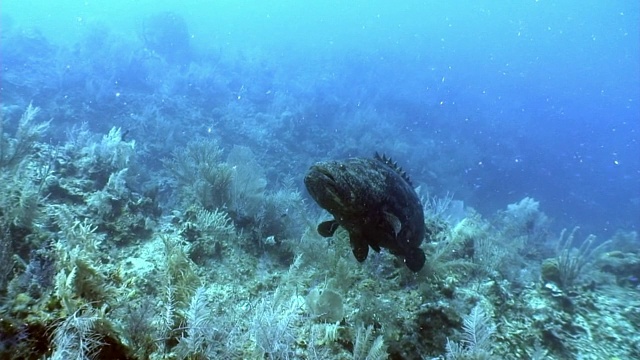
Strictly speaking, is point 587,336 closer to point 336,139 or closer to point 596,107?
point 336,139

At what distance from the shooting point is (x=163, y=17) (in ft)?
88.7

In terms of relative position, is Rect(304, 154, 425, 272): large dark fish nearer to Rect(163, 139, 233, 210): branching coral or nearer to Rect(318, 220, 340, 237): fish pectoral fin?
Rect(318, 220, 340, 237): fish pectoral fin

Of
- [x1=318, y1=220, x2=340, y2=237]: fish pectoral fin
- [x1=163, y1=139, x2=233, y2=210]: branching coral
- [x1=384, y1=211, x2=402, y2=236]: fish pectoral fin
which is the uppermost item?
[x1=384, y1=211, x2=402, y2=236]: fish pectoral fin

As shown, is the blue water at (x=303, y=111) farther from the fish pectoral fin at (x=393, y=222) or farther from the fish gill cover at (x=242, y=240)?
the fish pectoral fin at (x=393, y=222)

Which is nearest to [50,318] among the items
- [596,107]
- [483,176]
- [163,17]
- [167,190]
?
[167,190]

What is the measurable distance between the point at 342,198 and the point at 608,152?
53663 mm

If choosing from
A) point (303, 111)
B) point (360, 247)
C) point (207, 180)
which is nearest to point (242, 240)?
point (207, 180)

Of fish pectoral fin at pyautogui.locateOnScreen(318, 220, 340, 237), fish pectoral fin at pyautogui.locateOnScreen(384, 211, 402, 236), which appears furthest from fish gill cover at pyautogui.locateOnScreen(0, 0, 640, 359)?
fish pectoral fin at pyautogui.locateOnScreen(318, 220, 340, 237)

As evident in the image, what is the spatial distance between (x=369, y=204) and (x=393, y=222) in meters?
0.31

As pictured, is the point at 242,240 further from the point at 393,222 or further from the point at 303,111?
the point at 303,111

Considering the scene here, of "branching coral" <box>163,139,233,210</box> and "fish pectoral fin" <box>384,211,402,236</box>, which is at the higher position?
"fish pectoral fin" <box>384,211,402,236</box>

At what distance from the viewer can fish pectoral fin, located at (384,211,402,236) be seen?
343cm

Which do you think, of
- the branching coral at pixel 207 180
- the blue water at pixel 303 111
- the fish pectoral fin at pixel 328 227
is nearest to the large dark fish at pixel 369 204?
the fish pectoral fin at pixel 328 227

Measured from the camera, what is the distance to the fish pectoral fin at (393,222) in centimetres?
343
